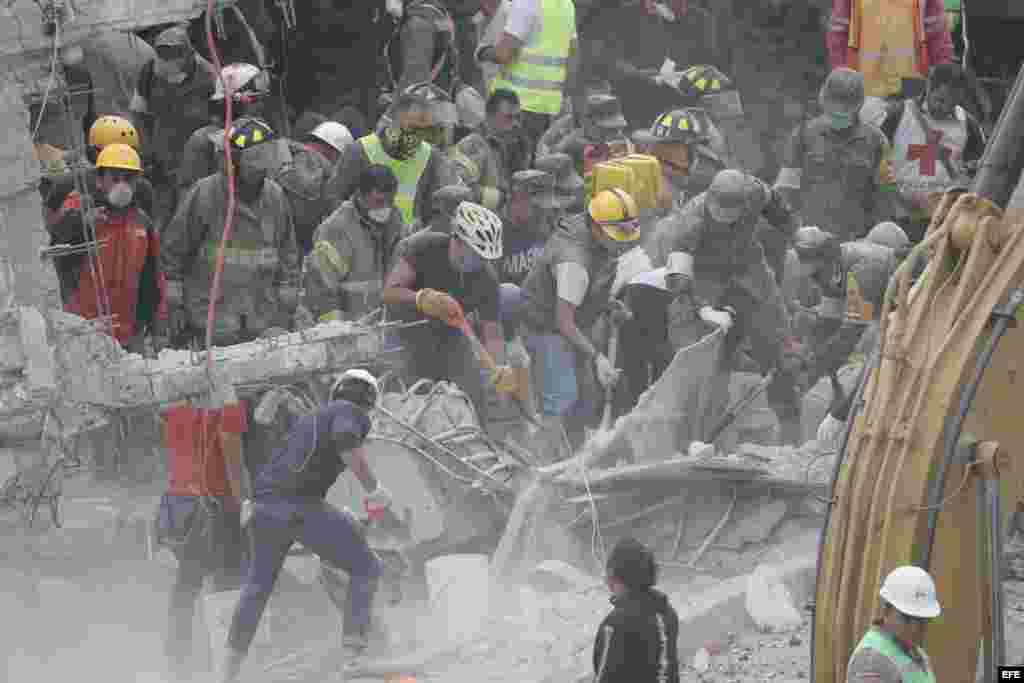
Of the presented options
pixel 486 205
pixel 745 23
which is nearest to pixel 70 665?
pixel 486 205

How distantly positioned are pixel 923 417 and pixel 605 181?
700 centimetres

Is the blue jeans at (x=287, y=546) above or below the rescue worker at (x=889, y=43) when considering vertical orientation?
below

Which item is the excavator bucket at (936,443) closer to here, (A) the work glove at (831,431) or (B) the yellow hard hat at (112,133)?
(A) the work glove at (831,431)

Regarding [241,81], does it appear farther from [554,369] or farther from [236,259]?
[554,369]

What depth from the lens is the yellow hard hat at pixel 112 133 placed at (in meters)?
14.7

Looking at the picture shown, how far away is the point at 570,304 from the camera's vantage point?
1461 centimetres

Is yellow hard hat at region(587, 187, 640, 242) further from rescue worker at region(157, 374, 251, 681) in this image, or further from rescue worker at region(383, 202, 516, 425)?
rescue worker at region(157, 374, 251, 681)

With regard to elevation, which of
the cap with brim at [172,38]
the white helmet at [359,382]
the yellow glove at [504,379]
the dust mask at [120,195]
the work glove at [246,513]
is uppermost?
the cap with brim at [172,38]

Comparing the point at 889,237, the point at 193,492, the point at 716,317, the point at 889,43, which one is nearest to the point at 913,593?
the point at 193,492

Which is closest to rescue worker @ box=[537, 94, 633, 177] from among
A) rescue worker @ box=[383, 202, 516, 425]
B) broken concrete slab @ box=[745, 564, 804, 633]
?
rescue worker @ box=[383, 202, 516, 425]

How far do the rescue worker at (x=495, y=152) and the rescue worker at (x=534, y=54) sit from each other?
1.76 feet

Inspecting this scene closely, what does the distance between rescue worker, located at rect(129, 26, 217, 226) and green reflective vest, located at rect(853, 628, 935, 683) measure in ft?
26.7

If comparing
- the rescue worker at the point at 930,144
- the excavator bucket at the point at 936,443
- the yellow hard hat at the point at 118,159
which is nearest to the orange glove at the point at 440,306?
the yellow hard hat at the point at 118,159

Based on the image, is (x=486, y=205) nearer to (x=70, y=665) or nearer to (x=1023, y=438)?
(x=70, y=665)
